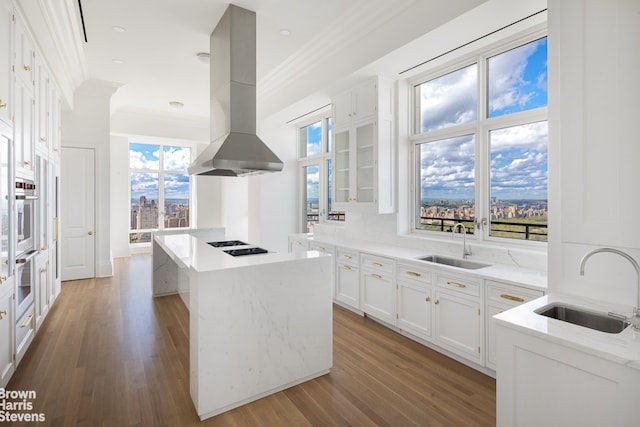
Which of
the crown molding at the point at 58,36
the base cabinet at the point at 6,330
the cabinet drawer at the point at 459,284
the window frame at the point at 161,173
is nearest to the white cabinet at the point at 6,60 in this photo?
the crown molding at the point at 58,36

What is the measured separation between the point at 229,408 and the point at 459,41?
342 centimetres

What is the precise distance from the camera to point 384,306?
3.38m

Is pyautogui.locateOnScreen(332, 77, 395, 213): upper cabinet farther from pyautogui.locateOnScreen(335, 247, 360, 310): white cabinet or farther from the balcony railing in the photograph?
pyautogui.locateOnScreen(335, 247, 360, 310): white cabinet

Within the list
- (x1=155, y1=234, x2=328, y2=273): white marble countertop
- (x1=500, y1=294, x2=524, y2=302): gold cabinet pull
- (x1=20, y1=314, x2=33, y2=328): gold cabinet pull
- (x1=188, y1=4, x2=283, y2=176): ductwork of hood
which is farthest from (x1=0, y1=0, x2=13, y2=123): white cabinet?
(x1=500, y1=294, x2=524, y2=302): gold cabinet pull

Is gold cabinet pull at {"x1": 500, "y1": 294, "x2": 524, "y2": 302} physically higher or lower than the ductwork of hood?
lower

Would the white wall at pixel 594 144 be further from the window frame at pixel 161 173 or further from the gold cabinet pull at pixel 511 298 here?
the window frame at pixel 161 173

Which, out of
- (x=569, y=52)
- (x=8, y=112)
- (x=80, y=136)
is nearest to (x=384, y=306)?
(x=569, y=52)

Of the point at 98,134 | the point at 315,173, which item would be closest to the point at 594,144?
the point at 315,173

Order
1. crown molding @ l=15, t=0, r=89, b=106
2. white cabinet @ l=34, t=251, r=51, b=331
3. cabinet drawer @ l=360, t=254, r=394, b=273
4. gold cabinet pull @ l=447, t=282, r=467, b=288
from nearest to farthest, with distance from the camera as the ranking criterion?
gold cabinet pull @ l=447, t=282, r=467, b=288, crown molding @ l=15, t=0, r=89, b=106, white cabinet @ l=34, t=251, r=51, b=331, cabinet drawer @ l=360, t=254, r=394, b=273

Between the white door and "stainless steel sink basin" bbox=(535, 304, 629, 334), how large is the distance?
614 cm

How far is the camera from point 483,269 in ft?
8.77

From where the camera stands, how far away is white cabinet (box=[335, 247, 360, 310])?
377cm

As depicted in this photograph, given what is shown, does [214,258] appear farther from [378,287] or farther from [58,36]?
[58,36]

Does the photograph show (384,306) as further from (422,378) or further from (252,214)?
(252,214)
